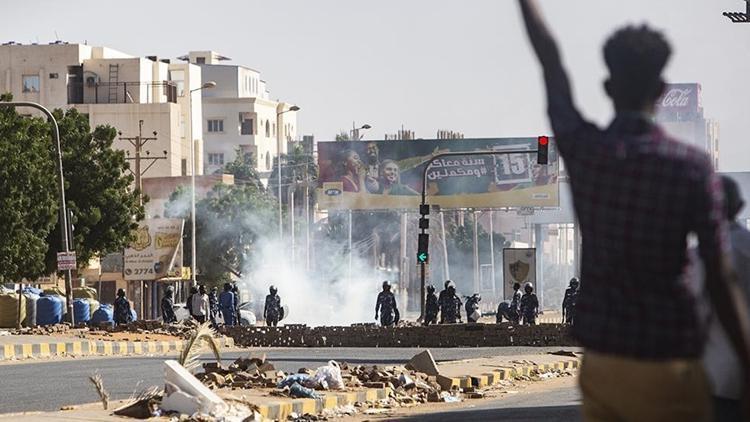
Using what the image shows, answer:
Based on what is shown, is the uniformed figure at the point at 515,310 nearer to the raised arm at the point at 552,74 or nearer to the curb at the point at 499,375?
the curb at the point at 499,375

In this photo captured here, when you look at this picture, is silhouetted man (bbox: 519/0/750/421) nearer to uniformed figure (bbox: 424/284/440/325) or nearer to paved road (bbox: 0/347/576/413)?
paved road (bbox: 0/347/576/413)

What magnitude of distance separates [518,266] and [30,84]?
59.4m

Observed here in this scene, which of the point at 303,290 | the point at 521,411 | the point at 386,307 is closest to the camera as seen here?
the point at 521,411

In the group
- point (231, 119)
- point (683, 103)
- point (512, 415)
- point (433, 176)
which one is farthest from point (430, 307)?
point (231, 119)

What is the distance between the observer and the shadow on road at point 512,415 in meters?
16.0

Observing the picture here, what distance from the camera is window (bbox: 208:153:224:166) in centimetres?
15000

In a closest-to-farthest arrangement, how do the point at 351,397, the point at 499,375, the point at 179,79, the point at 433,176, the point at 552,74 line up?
the point at 552,74 → the point at 351,397 → the point at 499,375 → the point at 433,176 → the point at 179,79

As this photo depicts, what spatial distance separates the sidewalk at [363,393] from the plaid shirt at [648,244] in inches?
410

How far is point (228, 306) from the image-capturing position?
159ft

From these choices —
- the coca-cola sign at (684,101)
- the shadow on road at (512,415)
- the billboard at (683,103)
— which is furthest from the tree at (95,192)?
the coca-cola sign at (684,101)

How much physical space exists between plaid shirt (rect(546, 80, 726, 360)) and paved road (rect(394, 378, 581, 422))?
1107 centimetres

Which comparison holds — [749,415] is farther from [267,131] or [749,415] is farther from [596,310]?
[267,131]

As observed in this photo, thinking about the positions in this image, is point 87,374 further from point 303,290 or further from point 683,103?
point 683,103

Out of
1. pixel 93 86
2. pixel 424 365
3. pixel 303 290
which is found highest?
pixel 93 86
